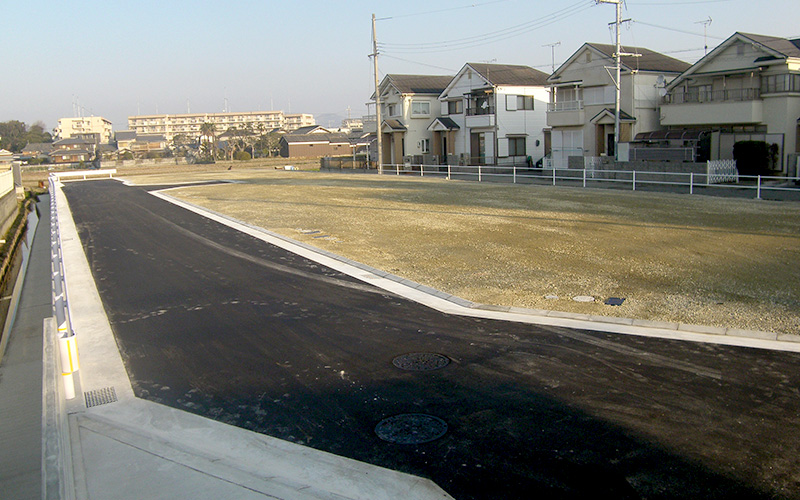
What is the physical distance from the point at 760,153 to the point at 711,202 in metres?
8.52

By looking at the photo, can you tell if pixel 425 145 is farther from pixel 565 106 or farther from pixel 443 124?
pixel 565 106

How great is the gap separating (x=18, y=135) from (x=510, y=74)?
134508mm

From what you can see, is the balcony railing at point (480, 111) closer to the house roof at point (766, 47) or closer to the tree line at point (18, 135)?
the house roof at point (766, 47)

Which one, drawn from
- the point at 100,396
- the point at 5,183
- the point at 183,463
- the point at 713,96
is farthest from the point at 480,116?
the point at 183,463

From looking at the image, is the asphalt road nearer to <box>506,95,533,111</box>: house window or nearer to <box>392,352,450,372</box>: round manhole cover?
<box>392,352,450,372</box>: round manhole cover

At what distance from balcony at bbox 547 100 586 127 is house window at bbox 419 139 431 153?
44.9 ft

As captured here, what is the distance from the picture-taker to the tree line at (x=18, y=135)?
436ft

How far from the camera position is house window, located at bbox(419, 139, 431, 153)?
52125mm

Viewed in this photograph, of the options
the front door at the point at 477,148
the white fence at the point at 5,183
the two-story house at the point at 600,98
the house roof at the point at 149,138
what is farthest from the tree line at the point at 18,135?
the two-story house at the point at 600,98

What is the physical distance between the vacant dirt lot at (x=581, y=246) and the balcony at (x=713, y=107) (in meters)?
9.58

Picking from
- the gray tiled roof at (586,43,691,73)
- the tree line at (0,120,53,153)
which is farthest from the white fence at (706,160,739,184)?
the tree line at (0,120,53,153)

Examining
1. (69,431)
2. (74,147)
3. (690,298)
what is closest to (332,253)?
(690,298)

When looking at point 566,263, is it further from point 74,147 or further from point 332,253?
point 74,147

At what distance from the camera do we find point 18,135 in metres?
140
